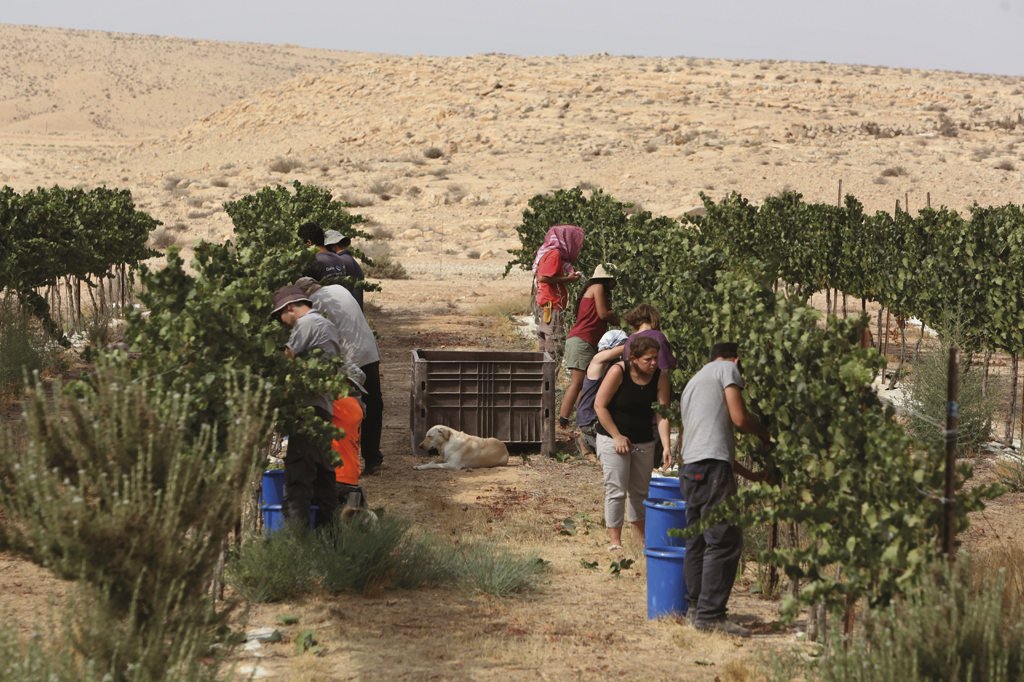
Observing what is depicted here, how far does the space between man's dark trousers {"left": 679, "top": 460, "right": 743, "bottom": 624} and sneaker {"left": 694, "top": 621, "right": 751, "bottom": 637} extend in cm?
2

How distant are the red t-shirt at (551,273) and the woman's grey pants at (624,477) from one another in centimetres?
409

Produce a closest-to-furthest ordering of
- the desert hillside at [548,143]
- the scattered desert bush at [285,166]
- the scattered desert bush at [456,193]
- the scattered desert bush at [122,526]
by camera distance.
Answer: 1. the scattered desert bush at [122,526]
2. the desert hillside at [548,143]
3. the scattered desert bush at [456,193]
4. the scattered desert bush at [285,166]

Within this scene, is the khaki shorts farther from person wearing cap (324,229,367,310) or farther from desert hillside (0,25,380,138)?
desert hillside (0,25,380,138)

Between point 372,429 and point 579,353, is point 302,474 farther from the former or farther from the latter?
point 579,353

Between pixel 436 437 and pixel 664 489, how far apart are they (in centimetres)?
292

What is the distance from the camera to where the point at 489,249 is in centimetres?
3297

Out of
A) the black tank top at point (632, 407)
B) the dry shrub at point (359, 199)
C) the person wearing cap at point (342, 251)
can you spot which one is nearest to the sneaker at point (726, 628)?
the black tank top at point (632, 407)

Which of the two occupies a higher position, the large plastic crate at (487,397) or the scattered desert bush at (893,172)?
the scattered desert bush at (893,172)

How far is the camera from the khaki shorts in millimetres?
8617

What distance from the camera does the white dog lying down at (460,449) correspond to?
8.63 m

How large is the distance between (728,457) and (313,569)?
7.64 feet

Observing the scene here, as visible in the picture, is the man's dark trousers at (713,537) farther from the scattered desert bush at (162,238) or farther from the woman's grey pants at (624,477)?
the scattered desert bush at (162,238)

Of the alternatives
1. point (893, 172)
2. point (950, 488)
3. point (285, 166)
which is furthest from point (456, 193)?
point (950, 488)

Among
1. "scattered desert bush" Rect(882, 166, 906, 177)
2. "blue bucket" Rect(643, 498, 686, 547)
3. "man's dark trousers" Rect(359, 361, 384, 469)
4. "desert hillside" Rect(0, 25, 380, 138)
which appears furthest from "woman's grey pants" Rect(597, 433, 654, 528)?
"desert hillside" Rect(0, 25, 380, 138)
